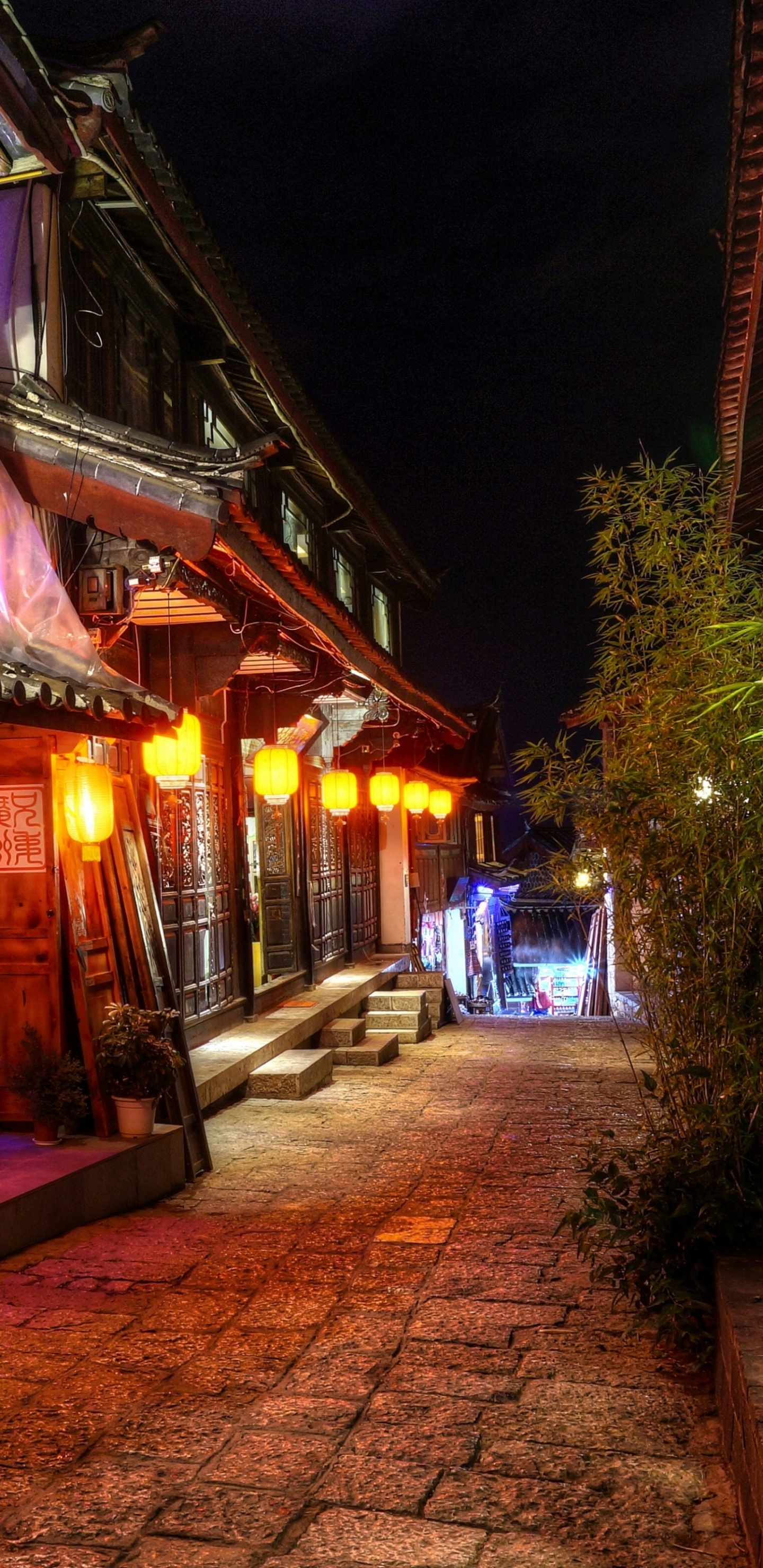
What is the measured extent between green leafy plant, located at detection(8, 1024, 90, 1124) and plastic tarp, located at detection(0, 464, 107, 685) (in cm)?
246

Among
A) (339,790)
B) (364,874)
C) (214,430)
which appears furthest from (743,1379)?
(364,874)

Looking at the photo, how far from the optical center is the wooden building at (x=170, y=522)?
6.71 metres

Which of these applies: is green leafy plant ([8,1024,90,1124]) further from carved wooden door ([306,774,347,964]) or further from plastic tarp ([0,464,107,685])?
carved wooden door ([306,774,347,964])

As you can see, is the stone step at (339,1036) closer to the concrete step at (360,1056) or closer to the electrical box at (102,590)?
the concrete step at (360,1056)

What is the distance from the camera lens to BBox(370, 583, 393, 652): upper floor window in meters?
22.9

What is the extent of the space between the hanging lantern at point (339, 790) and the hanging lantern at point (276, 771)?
134 inches

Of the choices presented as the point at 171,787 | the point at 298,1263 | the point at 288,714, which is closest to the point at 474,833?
the point at 288,714

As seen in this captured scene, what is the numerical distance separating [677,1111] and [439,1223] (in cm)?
218

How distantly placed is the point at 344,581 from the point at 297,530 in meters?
3.63

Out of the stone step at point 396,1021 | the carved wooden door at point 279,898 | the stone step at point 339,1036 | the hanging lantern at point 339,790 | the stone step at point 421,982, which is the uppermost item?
the hanging lantern at point 339,790

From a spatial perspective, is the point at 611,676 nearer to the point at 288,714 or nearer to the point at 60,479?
the point at 60,479

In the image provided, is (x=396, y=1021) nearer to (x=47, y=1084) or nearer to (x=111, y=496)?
(x=47, y=1084)

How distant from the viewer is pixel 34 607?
6.86 metres

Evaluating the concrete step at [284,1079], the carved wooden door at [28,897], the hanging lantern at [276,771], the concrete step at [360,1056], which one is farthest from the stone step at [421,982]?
the carved wooden door at [28,897]
